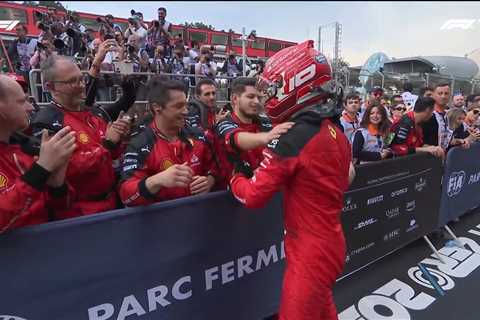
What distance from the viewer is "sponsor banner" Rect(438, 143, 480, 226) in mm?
4188

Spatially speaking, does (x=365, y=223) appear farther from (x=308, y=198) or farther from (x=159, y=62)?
(x=159, y=62)

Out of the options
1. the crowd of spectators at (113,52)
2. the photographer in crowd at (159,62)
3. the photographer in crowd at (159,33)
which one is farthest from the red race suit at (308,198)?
the photographer in crowd at (159,33)

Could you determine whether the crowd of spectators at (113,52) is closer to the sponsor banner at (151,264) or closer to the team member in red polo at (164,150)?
the team member in red polo at (164,150)

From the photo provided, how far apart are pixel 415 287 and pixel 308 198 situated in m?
2.26

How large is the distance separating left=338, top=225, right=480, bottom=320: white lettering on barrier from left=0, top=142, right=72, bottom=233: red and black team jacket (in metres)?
2.27

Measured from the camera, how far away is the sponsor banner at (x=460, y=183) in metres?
4.19

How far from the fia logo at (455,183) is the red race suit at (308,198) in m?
3.22

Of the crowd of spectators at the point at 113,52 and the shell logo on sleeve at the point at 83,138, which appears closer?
the shell logo on sleeve at the point at 83,138

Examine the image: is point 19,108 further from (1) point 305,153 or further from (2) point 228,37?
(2) point 228,37

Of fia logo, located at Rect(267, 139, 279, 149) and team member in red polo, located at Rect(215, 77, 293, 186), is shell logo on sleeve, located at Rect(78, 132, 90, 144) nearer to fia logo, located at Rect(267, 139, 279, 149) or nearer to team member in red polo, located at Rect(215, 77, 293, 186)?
team member in red polo, located at Rect(215, 77, 293, 186)

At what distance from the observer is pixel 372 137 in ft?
14.6

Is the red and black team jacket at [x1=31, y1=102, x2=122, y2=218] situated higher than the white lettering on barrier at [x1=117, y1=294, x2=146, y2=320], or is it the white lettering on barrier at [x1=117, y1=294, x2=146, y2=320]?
the red and black team jacket at [x1=31, y1=102, x2=122, y2=218]

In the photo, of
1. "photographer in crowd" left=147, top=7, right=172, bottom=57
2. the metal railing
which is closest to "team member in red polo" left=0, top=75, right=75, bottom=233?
"photographer in crowd" left=147, top=7, right=172, bottom=57

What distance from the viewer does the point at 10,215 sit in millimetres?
1302
